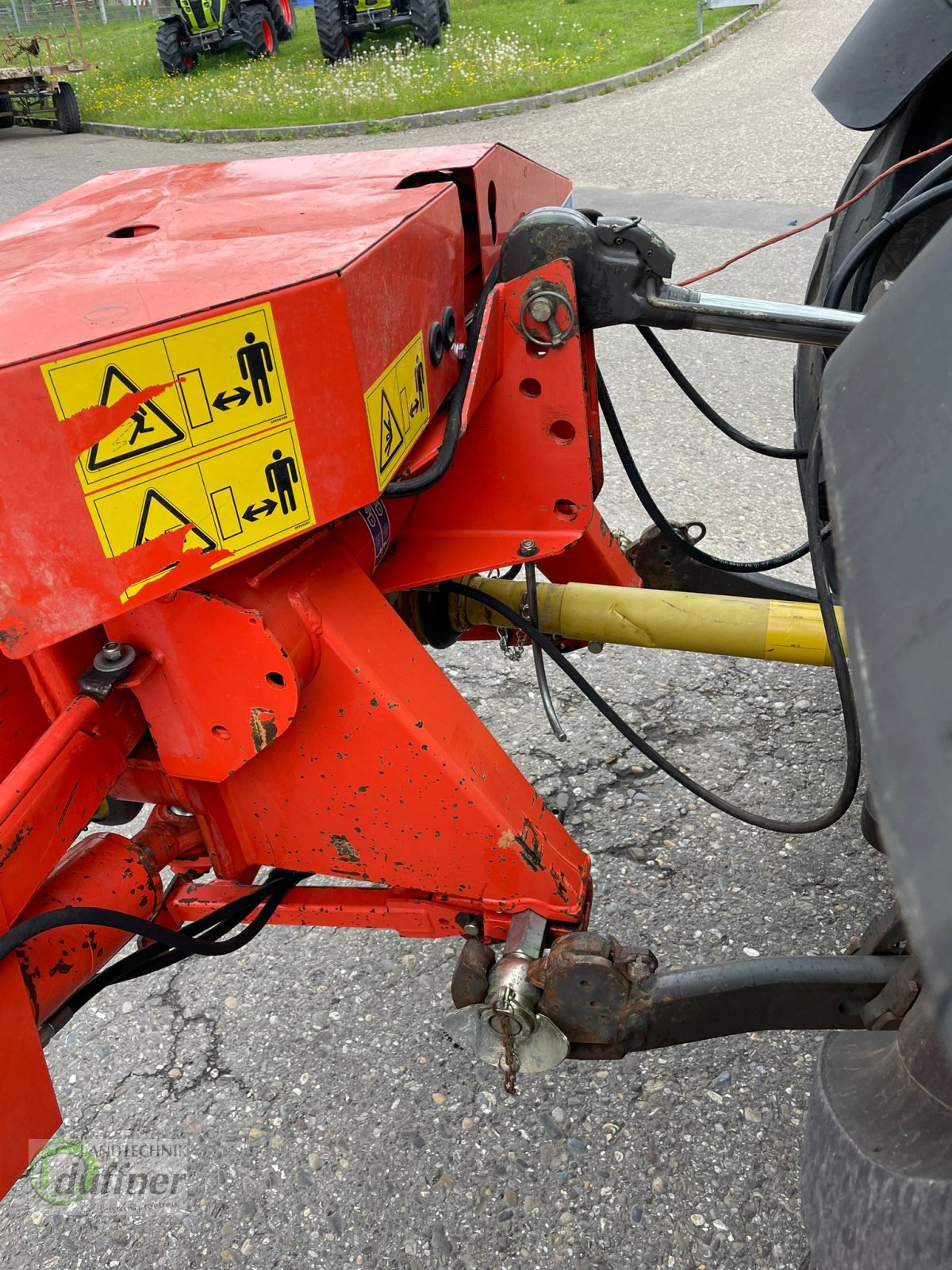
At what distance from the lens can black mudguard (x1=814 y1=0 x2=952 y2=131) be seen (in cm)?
168

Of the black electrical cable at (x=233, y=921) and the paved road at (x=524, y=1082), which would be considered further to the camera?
the paved road at (x=524, y=1082)

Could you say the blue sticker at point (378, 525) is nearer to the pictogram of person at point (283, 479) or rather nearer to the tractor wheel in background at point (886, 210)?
the pictogram of person at point (283, 479)

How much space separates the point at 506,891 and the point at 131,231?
101 cm

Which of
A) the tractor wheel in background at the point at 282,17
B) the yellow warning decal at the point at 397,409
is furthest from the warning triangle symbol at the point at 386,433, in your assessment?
the tractor wheel in background at the point at 282,17

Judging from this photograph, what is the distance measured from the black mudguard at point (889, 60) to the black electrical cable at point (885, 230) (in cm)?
32

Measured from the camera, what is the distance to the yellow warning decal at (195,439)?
937 millimetres

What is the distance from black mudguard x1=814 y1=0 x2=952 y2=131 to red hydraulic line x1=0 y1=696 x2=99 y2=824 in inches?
58.3

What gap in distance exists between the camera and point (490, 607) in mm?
1719

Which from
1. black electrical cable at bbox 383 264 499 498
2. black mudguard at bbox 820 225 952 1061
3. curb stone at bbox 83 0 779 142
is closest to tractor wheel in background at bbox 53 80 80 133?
curb stone at bbox 83 0 779 142

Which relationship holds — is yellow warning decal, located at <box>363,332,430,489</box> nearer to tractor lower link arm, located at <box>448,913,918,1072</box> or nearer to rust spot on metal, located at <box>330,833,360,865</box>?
rust spot on metal, located at <box>330,833,360,865</box>

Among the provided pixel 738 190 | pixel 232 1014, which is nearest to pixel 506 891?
pixel 232 1014

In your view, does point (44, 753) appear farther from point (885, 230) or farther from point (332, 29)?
point (332, 29)

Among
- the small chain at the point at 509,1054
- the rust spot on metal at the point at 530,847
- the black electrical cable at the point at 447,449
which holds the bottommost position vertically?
the small chain at the point at 509,1054

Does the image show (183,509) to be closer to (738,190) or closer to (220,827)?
(220,827)
